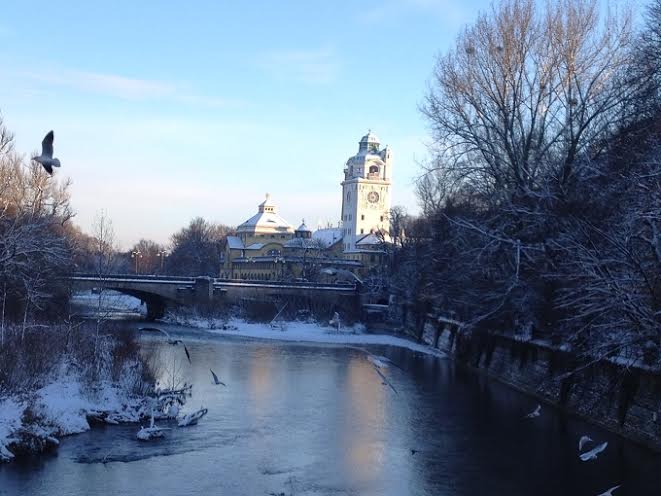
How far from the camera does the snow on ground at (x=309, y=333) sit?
131ft

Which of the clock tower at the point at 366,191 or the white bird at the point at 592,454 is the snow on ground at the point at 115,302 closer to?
the clock tower at the point at 366,191

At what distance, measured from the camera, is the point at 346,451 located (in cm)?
1609

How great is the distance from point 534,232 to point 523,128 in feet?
12.8

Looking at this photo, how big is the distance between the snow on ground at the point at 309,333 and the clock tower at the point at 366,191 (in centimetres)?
5225

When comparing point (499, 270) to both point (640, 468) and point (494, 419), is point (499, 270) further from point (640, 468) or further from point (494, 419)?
point (640, 468)

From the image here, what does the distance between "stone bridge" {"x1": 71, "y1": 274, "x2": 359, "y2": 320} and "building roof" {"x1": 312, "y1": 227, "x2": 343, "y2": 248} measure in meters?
46.6

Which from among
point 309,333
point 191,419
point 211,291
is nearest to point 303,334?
point 309,333

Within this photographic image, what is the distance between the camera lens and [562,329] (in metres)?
20.7

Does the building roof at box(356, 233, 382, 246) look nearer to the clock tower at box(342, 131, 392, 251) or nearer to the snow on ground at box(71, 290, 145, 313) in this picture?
the clock tower at box(342, 131, 392, 251)

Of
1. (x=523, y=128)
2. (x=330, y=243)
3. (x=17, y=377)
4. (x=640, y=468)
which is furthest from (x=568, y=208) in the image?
(x=330, y=243)

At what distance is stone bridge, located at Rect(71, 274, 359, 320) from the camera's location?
47.9 m

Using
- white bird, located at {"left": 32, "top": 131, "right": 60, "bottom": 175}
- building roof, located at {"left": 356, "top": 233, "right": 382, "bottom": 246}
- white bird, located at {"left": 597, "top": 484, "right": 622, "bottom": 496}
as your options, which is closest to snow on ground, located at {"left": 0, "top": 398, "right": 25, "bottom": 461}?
white bird, located at {"left": 32, "top": 131, "right": 60, "bottom": 175}

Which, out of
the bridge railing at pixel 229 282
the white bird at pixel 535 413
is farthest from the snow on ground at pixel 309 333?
the white bird at pixel 535 413

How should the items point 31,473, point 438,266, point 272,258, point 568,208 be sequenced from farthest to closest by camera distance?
point 272,258, point 438,266, point 568,208, point 31,473
